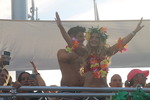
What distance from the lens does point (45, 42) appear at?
6.01m

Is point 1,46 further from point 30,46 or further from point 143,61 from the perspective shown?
Result: point 143,61

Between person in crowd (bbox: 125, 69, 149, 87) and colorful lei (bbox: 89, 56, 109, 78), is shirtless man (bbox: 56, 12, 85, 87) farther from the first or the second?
person in crowd (bbox: 125, 69, 149, 87)

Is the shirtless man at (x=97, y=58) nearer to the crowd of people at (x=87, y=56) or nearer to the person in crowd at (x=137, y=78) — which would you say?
the crowd of people at (x=87, y=56)

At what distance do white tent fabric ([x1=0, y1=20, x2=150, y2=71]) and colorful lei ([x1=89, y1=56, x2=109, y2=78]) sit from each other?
2.33 metres

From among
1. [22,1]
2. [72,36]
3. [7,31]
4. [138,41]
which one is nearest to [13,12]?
[22,1]

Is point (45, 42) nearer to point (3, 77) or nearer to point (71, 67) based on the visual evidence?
point (3, 77)

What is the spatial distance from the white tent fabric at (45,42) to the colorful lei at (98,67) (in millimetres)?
2334

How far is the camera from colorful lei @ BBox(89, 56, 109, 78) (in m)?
3.62

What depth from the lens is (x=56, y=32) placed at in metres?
6.05

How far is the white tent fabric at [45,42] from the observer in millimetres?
5883

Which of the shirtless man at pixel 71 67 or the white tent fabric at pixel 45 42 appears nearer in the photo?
the shirtless man at pixel 71 67

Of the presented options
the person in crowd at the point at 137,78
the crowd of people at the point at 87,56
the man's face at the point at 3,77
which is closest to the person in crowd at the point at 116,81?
the person in crowd at the point at 137,78

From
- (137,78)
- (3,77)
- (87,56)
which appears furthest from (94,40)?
(3,77)

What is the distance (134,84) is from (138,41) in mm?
2121
